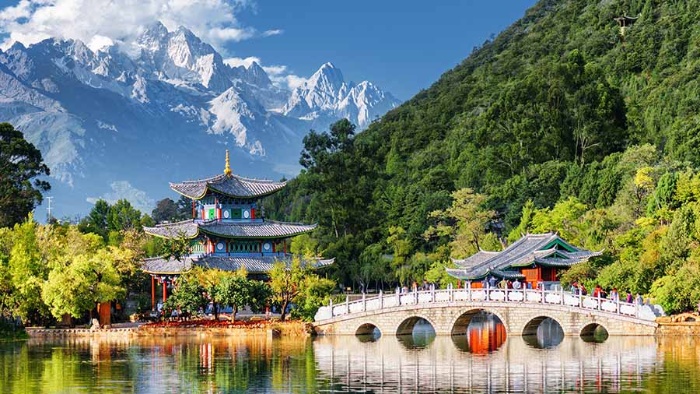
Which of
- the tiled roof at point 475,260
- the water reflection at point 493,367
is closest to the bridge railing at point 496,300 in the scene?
the water reflection at point 493,367

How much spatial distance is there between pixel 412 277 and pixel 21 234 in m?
27.1

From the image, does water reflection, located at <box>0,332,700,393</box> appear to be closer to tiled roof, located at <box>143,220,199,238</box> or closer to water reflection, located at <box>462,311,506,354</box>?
water reflection, located at <box>462,311,506,354</box>

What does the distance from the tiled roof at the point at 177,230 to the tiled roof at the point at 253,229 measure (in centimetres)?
101

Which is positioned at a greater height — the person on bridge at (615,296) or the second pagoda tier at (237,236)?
the second pagoda tier at (237,236)

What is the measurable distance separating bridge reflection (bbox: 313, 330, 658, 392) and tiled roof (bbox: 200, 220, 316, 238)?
16.0 meters

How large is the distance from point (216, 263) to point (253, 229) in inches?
136

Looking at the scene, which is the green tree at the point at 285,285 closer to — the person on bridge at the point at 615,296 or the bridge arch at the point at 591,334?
the bridge arch at the point at 591,334

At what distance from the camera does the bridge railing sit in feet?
139

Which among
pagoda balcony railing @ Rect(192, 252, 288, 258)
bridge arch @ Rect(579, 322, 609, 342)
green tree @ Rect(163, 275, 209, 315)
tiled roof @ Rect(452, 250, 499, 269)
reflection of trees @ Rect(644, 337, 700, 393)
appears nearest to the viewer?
reflection of trees @ Rect(644, 337, 700, 393)

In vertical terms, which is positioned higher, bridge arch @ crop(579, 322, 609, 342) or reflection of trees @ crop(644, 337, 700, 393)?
bridge arch @ crop(579, 322, 609, 342)

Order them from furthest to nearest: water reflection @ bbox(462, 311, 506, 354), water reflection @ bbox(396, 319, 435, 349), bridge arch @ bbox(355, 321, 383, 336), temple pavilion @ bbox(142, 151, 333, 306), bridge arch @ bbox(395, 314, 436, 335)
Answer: temple pavilion @ bbox(142, 151, 333, 306), bridge arch @ bbox(355, 321, 383, 336), bridge arch @ bbox(395, 314, 436, 335), water reflection @ bbox(396, 319, 435, 349), water reflection @ bbox(462, 311, 506, 354)

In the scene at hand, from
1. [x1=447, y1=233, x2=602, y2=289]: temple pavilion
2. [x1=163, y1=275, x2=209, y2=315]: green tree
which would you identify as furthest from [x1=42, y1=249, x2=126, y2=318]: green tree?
[x1=447, y1=233, x2=602, y2=289]: temple pavilion

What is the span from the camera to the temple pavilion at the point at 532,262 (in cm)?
5469

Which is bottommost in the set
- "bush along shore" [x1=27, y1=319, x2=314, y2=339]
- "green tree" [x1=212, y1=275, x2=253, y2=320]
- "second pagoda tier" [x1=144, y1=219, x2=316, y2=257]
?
"bush along shore" [x1=27, y1=319, x2=314, y2=339]
